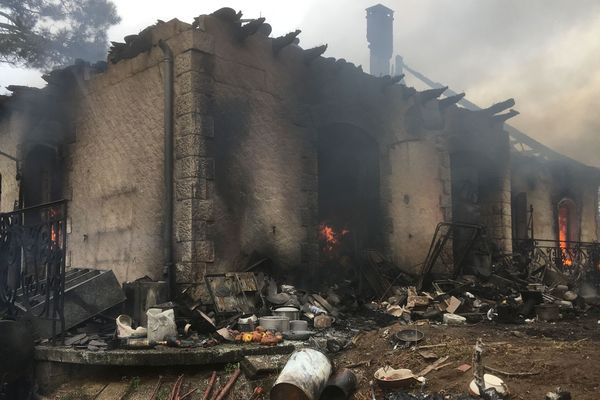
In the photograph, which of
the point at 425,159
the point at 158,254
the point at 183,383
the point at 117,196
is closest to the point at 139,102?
the point at 117,196

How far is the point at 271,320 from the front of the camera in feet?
22.0

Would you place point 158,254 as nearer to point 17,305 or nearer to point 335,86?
point 17,305

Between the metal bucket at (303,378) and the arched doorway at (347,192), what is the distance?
475cm

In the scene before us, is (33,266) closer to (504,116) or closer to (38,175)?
(38,175)

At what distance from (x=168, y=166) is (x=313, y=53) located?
3412mm

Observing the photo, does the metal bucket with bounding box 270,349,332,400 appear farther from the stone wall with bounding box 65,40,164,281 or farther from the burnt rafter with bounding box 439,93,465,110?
the burnt rafter with bounding box 439,93,465,110

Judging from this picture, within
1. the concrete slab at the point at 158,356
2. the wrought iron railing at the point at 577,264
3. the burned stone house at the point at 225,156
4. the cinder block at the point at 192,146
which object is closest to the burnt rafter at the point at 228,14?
the burned stone house at the point at 225,156

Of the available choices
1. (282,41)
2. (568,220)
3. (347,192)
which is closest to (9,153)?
(282,41)

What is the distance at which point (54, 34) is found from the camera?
48.5 ft

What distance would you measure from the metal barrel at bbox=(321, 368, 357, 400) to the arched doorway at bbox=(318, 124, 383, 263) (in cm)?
472

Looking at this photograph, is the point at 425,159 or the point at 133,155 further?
the point at 425,159

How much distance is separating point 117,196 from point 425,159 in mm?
6511

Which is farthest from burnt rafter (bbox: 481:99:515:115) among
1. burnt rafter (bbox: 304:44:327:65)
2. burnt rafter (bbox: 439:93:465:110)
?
burnt rafter (bbox: 304:44:327:65)

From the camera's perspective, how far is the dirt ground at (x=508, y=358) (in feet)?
15.3
